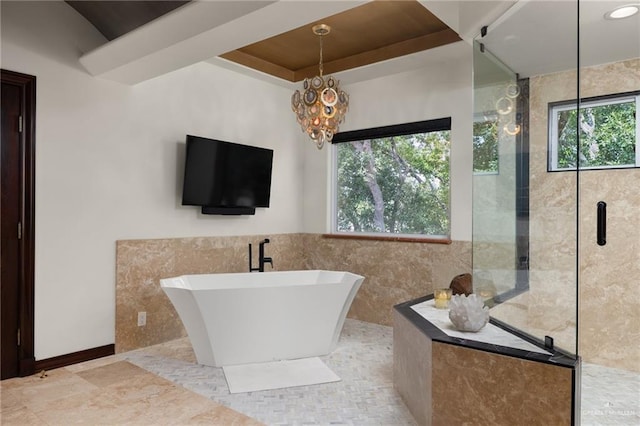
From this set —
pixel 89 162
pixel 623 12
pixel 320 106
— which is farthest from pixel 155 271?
pixel 623 12

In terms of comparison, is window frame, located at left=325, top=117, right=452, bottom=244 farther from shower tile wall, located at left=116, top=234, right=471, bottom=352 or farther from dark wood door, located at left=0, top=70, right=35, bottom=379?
dark wood door, located at left=0, top=70, right=35, bottom=379

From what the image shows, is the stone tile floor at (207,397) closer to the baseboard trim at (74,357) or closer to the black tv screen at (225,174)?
the baseboard trim at (74,357)

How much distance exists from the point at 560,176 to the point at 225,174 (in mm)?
2953

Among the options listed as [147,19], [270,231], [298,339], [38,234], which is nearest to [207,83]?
A: [147,19]

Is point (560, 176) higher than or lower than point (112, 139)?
lower

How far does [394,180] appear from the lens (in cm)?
447

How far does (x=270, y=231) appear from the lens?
470 cm

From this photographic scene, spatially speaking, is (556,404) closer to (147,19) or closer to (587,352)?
(587,352)

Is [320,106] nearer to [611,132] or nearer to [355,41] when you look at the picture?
[355,41]

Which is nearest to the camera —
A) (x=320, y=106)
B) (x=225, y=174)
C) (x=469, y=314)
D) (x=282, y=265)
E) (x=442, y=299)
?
(x=469, y=314)

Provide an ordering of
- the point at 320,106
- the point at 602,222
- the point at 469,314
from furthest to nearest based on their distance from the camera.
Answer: the point at 320,106 → the point at 602,222 → the point at 469,314

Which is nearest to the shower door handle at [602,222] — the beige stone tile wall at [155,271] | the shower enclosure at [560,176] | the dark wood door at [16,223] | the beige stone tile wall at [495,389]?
the shower enclosure at [560,176]

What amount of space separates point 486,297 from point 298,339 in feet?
4.92

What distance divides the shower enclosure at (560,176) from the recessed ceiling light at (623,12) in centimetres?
4
